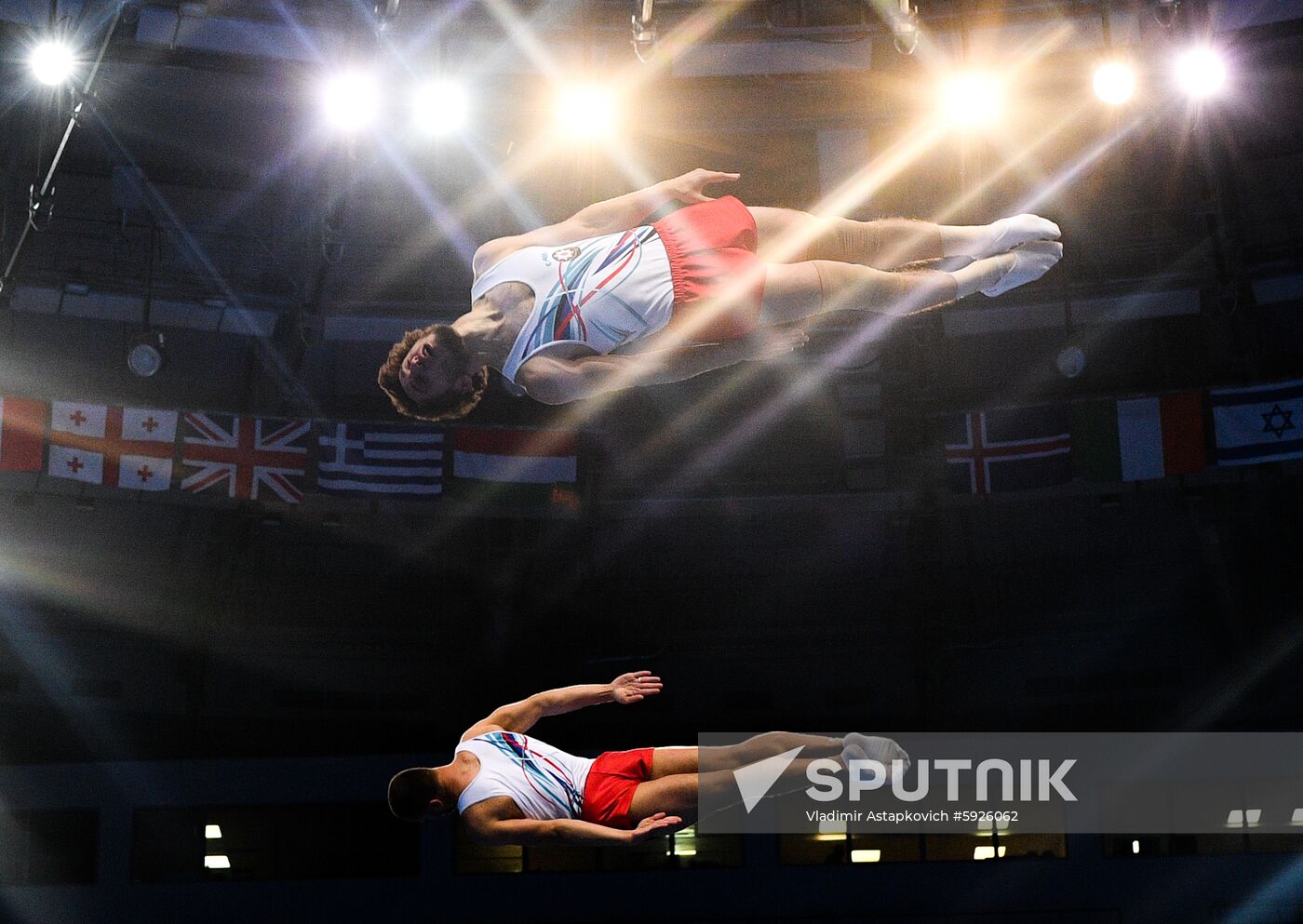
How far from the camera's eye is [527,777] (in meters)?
7.45

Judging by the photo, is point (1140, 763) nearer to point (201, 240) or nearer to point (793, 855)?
point (793, 855)

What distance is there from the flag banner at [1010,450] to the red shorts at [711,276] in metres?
9.99

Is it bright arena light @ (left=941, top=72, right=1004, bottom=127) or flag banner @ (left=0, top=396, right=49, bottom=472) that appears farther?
flag banner @ (left=0, top=396, right=49, bottom=472)

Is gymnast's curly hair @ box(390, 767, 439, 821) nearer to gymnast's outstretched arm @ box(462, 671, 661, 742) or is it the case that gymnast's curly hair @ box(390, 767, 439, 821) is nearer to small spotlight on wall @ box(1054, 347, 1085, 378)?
gymnast's outstretched arm @ box(462, 671, 661, 742)

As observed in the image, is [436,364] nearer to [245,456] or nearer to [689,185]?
[689,185]

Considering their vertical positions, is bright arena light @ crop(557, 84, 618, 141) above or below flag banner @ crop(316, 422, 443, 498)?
above

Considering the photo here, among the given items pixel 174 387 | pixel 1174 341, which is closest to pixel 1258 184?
pixel 1174 341

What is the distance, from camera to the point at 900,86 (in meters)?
15.3

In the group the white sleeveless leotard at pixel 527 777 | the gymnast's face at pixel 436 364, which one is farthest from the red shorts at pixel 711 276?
the white sleeveless leotard at pixel 527 777

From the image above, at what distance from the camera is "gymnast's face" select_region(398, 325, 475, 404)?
6160 mm

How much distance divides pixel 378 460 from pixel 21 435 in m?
4.13

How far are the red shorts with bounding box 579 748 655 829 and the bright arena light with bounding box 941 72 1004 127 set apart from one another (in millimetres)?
7817

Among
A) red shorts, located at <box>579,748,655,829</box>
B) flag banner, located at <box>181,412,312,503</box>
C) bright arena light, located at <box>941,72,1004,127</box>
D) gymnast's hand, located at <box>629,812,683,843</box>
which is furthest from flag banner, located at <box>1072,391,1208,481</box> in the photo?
gymnast's hand, located at <box>629,812,683,843</box>

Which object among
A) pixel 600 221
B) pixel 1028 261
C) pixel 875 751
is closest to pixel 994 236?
pixel 1028 261
